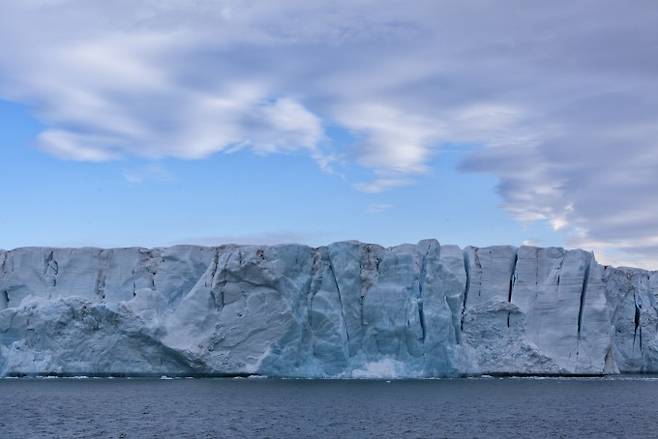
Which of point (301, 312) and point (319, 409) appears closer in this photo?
point (319, 409)

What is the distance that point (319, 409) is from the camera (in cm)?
2581

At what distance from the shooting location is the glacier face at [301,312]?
33.2m

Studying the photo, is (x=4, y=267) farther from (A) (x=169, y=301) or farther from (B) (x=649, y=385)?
(B) (x=649, y=385)

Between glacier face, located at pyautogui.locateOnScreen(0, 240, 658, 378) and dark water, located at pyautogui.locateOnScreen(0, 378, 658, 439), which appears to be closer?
dark water, located at pyautogui.locateOnScreen(0, 378, 658, 439)

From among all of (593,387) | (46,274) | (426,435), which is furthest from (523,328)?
(46,274)

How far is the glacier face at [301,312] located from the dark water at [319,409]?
0.97m

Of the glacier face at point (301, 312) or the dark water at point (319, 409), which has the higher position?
the glacier face at point (301, 312)

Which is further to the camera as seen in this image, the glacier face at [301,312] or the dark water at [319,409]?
the glacier face at [301,312]

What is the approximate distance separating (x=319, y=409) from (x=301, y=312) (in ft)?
26.1

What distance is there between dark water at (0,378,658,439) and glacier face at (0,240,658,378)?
970mm

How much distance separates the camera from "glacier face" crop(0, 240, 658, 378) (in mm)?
33219

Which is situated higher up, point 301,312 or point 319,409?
point 301,312

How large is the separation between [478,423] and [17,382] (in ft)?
67.2

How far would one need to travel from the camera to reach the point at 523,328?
3662 cm
